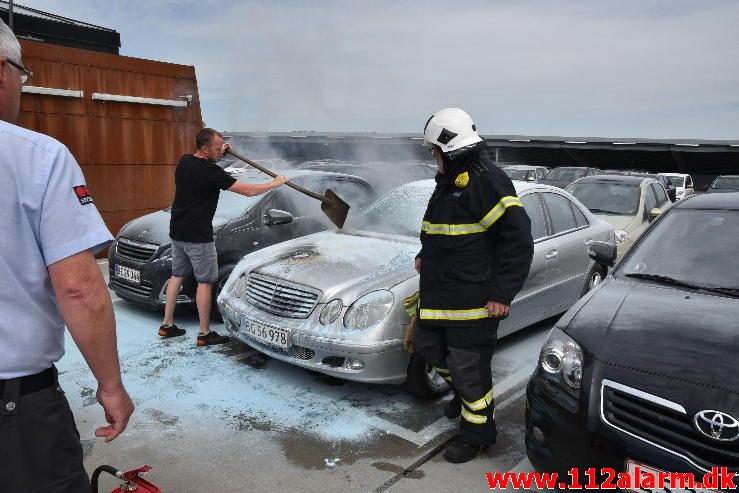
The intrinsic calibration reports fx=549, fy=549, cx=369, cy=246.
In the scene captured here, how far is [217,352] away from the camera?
448 centimetres

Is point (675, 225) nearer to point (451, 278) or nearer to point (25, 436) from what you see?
point (451, 278)

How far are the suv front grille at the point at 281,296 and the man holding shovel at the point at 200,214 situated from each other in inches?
29.7

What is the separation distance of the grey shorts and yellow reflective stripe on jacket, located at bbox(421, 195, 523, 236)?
92.7 inches

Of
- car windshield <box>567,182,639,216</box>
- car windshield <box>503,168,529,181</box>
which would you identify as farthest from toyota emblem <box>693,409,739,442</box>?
car windshield <box>503,168,529,181</box>

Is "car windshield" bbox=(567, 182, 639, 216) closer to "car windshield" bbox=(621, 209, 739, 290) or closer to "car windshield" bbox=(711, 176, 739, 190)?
"car windshield" bbox=(621, 209, 739, 290)

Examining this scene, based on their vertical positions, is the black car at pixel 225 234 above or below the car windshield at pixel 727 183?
below

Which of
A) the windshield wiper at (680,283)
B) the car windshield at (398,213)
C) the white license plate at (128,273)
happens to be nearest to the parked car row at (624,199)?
the car windshield at (398,213)

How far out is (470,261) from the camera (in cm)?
291

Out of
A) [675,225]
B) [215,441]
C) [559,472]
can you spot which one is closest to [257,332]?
[215,441]

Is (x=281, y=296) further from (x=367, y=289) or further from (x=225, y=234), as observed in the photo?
(x=225, y=234)

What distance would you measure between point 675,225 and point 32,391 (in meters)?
3.53

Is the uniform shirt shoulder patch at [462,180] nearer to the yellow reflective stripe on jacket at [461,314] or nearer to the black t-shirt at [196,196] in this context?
the yellow reflective stripe on jacket at [461,314]

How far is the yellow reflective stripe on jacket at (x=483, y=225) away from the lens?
2854 mm

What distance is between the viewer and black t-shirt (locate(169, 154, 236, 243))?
4434 mm
